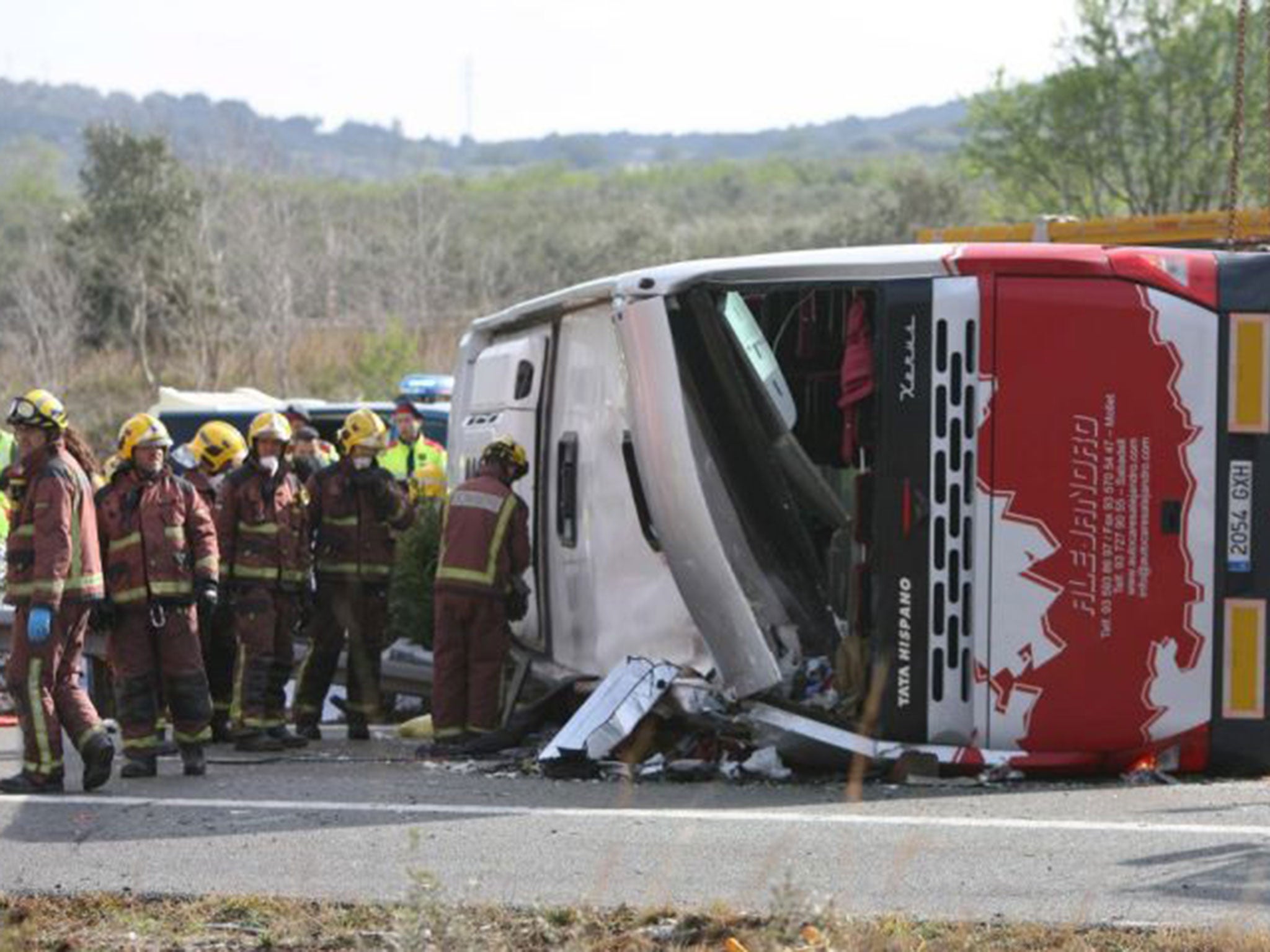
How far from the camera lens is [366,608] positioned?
41.9ft

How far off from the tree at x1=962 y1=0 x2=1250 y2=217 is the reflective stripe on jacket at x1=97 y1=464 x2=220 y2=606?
2519cm

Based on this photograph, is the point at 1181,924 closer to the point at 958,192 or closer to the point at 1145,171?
the point at 1145,171

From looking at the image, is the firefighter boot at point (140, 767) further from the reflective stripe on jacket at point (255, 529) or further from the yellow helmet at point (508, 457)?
the yellow helmet at point (508, 457)

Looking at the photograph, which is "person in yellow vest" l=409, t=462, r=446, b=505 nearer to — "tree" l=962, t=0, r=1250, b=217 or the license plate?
the license plate

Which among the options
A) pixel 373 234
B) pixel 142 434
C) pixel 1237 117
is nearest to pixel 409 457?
pixel 142 434

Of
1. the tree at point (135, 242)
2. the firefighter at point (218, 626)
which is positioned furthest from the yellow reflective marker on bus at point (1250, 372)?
the tree at point (135, 242)

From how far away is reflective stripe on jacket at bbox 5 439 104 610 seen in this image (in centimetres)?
1012

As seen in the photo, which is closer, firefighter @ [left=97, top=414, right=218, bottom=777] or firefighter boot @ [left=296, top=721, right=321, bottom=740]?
firefighter @ [left=97, top=414, right=218, bottom=777]

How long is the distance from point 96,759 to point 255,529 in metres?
2.29

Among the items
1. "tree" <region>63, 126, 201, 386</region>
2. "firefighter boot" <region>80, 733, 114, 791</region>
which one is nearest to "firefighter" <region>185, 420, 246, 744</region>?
"firefighter boot" <region>80, 733, 114, 791</region>

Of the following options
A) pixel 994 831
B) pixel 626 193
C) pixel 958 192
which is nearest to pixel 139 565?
pixel 994 831

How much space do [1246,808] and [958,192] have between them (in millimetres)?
39067

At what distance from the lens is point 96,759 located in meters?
10.1

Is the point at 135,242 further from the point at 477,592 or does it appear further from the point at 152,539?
the point at 152,539
